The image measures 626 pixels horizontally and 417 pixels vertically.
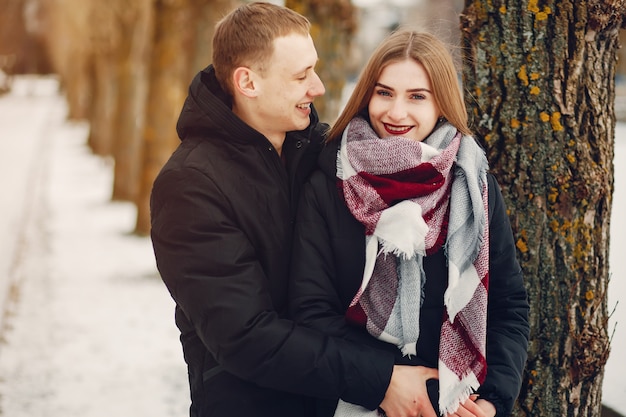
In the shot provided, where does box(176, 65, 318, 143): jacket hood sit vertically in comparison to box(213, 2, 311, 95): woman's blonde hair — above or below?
below

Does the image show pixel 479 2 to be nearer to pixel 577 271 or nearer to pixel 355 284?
pixel 577 271

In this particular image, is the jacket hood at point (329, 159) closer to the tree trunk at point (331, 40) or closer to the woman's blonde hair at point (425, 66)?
the woman's blonde hair at point (425, 66)

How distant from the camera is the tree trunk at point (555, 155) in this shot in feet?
8.98

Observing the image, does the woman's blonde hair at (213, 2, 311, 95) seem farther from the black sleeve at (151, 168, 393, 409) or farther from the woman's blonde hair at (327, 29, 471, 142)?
the black sleeve at (151, 168, 393, 409)

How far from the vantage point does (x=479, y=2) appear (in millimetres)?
2869

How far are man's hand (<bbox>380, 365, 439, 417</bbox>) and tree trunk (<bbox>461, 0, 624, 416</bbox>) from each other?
0.92 metres

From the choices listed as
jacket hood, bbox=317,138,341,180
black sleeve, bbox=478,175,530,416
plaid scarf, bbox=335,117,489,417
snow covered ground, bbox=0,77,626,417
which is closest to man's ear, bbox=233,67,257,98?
jacket hood, bbox=317,138,341,180

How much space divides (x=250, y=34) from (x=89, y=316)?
17.1ft

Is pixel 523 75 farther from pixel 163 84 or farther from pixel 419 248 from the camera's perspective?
pixel 163 84

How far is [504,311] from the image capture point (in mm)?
2289

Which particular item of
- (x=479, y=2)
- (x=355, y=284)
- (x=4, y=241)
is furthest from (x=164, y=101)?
(x=355, y=284)

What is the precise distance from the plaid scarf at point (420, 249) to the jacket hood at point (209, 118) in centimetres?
33

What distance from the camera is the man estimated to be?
205 cm

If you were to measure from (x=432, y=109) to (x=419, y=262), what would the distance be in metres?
0.47
